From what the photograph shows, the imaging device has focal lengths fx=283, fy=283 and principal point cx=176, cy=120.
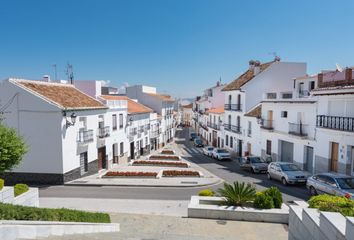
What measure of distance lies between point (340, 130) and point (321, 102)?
12.3 ft

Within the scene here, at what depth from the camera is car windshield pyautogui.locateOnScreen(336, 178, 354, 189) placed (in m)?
15.6

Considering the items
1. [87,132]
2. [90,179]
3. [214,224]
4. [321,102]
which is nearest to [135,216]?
[214,224]

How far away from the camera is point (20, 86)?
65.3ft

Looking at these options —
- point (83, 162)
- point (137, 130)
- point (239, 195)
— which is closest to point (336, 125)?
point (239, 195)

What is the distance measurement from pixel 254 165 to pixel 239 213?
51.0 feet

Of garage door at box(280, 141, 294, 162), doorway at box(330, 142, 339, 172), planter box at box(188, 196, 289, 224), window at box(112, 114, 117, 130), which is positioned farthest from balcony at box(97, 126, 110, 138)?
doorway at box(330, 142, 339, 172)

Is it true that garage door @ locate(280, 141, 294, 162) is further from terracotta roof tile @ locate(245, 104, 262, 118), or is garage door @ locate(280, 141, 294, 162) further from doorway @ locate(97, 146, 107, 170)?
doorway @ locate(97, 146, 107, 170)

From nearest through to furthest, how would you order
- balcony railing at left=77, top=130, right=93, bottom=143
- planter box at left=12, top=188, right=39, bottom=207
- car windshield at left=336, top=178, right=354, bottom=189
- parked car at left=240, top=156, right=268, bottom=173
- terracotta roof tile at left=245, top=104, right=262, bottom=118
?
planter box at left=12, top=188, right=39, bottom=207 < car windshield at left=336, top=178, right=354, bottom=189 < balcony railing at left=77, top=130, right=93, bottom=143 < parked car at left=240, top=156, right=268, bottom=173 < terracotta roof tile at left=245, top=104, right=262, bottom=118

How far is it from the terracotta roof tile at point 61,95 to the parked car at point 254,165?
1493 cm

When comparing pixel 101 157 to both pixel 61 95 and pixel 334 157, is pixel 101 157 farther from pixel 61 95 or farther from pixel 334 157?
pixel 334 157

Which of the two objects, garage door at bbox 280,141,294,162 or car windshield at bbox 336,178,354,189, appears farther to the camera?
garage door at bbox 280,141,294,162

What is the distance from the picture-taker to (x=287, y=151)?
27.8 m

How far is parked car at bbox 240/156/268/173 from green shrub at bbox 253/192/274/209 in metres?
14.5

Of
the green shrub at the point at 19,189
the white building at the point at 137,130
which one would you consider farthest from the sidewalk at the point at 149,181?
the white building at the point at 137,130
